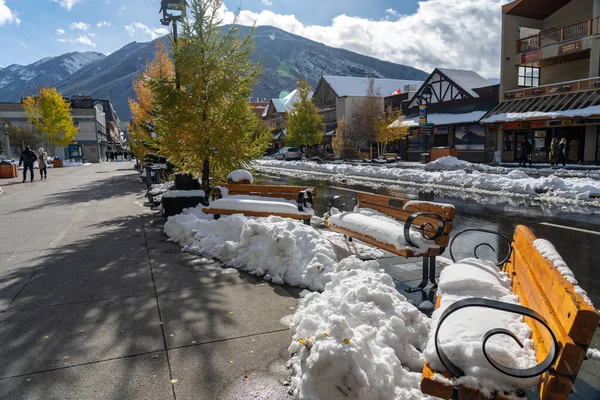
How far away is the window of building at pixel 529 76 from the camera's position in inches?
1428

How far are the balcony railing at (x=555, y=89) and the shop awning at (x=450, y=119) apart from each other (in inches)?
105

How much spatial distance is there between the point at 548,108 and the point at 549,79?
287 inches

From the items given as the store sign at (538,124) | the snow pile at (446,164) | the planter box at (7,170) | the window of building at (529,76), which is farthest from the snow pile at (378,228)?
the window of building at (529,76)

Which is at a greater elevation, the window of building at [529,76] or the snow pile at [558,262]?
the window of building at [529,76]

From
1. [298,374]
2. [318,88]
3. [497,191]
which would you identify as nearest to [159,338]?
[298,374]

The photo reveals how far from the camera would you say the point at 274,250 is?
5.65 meters

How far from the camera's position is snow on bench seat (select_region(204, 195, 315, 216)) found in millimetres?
7691

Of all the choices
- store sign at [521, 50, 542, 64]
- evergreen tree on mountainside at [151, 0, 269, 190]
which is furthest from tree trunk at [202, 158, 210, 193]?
store sign at [521, 50, 542, 64]

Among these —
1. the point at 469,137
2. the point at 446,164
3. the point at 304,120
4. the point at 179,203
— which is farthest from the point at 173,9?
the point at 304,120

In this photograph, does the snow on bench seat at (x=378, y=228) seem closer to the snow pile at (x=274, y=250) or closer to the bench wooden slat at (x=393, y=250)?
the bench wooden slat at (x=393, y=250)

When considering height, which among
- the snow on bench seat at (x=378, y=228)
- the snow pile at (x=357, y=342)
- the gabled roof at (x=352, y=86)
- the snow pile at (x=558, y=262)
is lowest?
Answer: the snow pile at (x=357, y=342)

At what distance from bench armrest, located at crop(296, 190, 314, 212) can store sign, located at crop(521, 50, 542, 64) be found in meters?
32.3

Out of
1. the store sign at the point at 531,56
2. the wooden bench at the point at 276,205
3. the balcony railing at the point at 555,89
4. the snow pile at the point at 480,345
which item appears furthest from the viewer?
the store sign at the point at 531,56

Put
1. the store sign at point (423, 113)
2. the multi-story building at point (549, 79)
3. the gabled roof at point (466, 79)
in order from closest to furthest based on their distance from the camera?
the multi-story building at point (549, 79) → the store sign at point (423, 113) → the gabled roof at point (466, 79)
